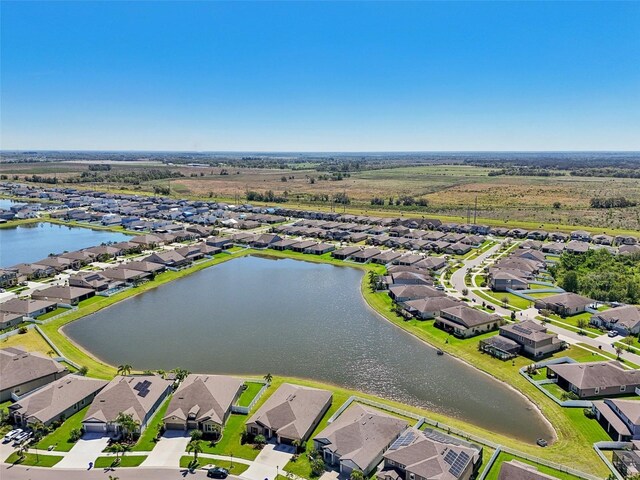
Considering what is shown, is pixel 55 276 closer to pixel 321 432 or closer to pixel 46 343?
pixel 46 343

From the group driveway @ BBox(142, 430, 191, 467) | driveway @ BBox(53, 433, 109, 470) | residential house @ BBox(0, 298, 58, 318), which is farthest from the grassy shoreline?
driveway @ BBox(142, 430, 191, 467)

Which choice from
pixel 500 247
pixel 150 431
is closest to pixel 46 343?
pixel 150 431

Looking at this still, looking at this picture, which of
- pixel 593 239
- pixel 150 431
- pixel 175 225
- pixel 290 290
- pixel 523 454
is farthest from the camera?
pixel 175 225

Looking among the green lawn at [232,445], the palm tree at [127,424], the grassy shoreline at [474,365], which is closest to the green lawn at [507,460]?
the grassy shoreline at [474,365]

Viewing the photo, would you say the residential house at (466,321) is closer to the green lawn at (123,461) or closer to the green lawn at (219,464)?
the green lawn at (219,464)

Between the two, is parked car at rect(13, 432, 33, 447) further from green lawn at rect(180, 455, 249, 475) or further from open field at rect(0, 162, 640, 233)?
open field at rect(0, 162, 640, 233)

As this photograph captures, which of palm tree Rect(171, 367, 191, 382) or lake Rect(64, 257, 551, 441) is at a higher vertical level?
palm tree Rect(171, 367, 191, 382)
